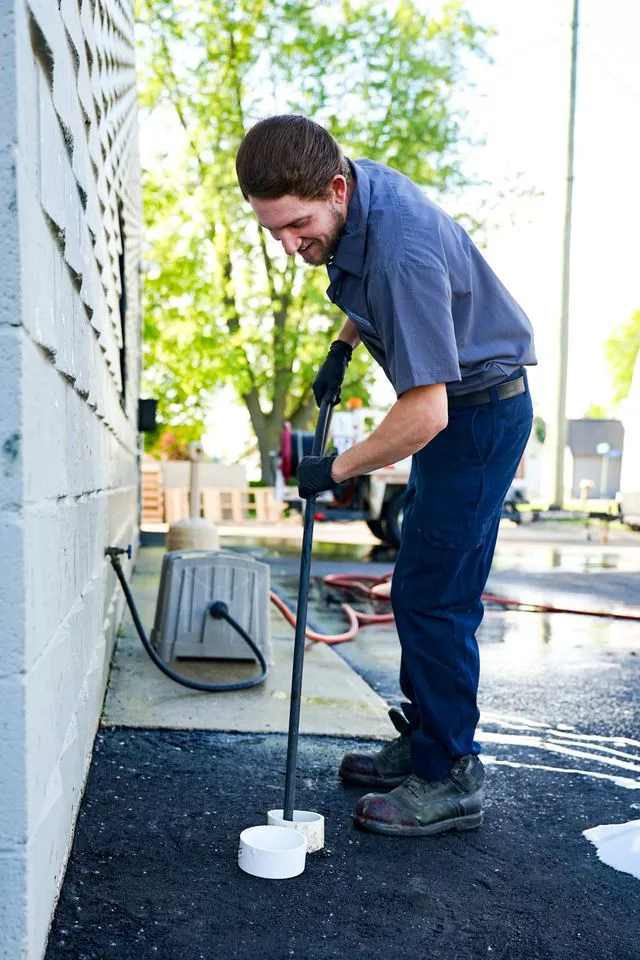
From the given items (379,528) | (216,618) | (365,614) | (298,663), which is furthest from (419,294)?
(379,528)

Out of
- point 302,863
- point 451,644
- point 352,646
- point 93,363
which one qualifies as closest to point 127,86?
point 93,363

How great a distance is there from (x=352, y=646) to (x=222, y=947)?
3501 mm

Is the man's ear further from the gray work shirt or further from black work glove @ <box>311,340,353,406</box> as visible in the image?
black work glove @ <box>311,340,353,406</box>

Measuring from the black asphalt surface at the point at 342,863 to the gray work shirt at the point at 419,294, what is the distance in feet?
3.98

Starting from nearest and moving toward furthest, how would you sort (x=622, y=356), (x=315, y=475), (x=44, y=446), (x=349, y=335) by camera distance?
(x=44, y=446) < (x=315, y=475) < (x=349, y=335) < (x=622, y=356)

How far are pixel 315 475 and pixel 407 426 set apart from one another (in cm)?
33

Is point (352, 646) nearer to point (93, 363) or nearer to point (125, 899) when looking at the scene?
point (93, 363)

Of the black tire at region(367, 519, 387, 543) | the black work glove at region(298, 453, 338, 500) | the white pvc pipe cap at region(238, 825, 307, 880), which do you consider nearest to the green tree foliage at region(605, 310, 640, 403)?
the black tire at region(367, 519, 387, 543)

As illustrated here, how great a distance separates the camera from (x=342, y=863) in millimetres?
2434

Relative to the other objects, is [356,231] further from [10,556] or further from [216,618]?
[216,618]

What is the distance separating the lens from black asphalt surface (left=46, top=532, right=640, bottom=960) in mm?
2027

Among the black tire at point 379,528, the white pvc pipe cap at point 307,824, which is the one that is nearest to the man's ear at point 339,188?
the white pvc pipe cap at point 307,824

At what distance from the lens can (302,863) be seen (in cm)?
233

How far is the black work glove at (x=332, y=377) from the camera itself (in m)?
2.95
